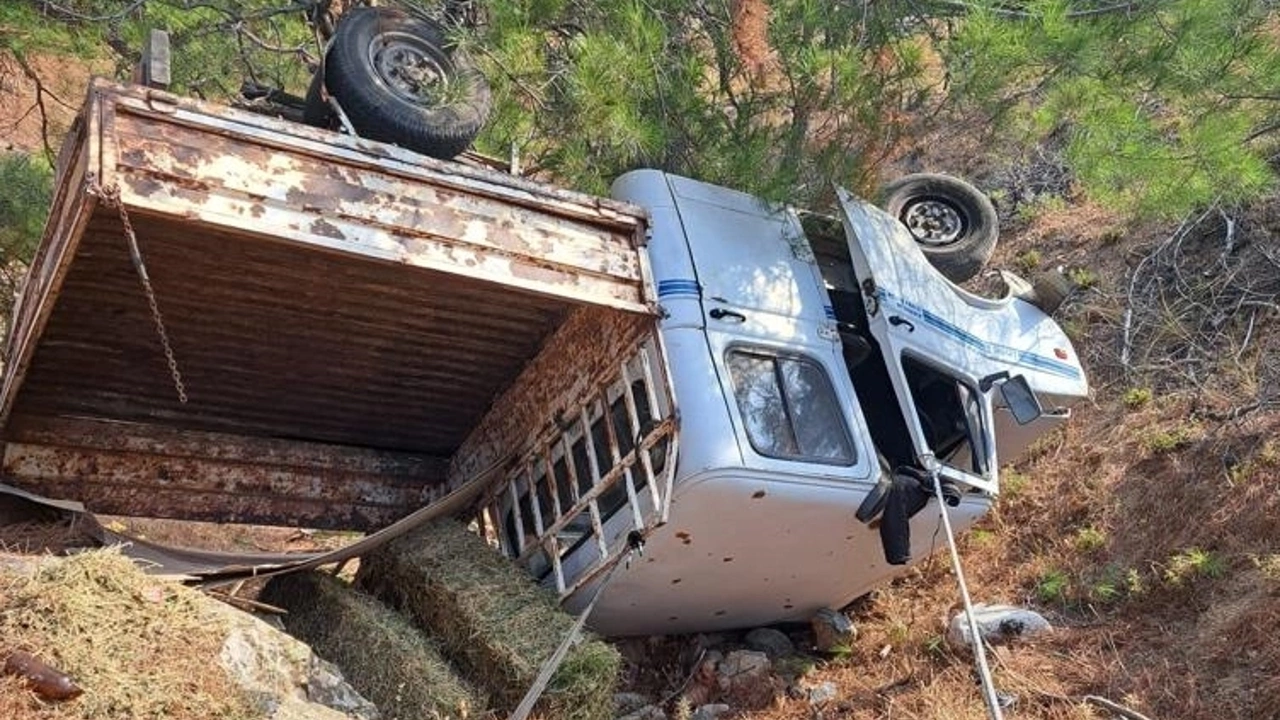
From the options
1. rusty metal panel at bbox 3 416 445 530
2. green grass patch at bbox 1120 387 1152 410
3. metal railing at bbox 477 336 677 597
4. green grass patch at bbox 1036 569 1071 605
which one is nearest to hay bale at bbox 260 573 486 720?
metal railing at bbox 477 336 677 597

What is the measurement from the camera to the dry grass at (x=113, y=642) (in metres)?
3.77

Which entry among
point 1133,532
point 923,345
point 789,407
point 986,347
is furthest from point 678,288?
point 1133,532

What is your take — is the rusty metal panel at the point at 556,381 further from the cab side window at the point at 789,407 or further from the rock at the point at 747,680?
the rock at the point at 747,680

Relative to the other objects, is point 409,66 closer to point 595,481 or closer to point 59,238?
point 59,238

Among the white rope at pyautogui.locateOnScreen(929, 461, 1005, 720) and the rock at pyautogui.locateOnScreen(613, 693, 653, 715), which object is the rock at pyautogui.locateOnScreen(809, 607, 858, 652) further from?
the white rope at pyautogui.locateOnScreen(929, 461, 1005, 720)

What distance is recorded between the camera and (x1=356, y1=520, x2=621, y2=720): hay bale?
16.7 ft

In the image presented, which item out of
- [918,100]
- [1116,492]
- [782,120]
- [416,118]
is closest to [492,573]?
[416,118]

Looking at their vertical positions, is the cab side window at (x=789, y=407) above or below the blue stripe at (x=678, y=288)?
below

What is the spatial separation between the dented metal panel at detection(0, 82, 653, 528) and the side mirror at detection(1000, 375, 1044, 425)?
2310 millimetres

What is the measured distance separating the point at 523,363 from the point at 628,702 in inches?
86.3

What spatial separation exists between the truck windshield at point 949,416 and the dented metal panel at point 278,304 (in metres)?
2.10

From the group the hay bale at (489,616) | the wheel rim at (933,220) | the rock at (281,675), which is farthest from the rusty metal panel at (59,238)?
the wheel rim at (933,220)

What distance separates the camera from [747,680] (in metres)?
6.83

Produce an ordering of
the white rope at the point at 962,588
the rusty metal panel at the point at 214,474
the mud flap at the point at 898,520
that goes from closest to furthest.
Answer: the white rope at the point at 962,588, the mud flap at the point at 898,520, the rusty metal panel at the point at 214,474
